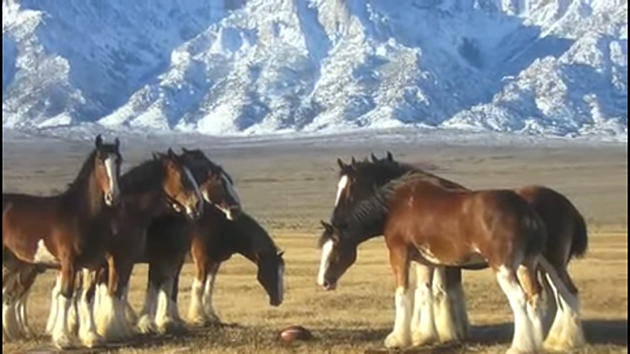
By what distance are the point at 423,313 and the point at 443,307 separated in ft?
1.43

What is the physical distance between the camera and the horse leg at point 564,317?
46.9 feet

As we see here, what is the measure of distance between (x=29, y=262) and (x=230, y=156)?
161 metres

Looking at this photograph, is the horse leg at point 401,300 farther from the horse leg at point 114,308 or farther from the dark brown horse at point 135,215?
the horse leg at point 114,308

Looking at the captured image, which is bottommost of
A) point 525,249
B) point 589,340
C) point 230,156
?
point 589,340

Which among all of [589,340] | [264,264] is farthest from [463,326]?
[264,264]

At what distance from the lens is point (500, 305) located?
68.2ft

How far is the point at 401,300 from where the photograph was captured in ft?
49.2

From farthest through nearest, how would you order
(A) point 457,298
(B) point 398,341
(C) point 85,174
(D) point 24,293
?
(D) point 24,293 < (C) point 85,174 < (A) point 457,298 < (B) point 398,341

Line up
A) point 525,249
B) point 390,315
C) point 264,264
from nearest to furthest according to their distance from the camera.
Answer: point 525,249
point 264,264
point 390,315

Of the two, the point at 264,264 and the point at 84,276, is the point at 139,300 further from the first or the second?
the point at 84,276

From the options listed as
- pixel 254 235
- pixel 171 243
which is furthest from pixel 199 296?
pixel 171 243

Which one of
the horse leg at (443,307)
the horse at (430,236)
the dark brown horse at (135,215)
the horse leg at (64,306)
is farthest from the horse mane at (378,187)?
the horse leg at (64,306)

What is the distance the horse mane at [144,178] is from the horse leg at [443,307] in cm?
381

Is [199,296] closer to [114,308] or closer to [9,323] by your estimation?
[114,308]
